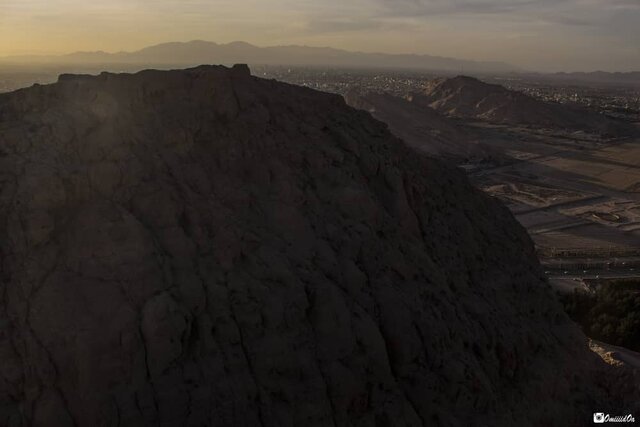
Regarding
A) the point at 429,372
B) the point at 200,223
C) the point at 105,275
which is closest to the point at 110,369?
the point at 105,275

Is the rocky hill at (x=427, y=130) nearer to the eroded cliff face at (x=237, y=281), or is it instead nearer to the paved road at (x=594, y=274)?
the paved road at (x=594, y=274)

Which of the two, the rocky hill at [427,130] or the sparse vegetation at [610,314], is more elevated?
the rocky hill at [427,130]

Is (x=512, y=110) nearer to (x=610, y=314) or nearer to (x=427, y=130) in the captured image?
(x=427, y=130)

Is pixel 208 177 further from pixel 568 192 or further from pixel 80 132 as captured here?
pixel 568 192

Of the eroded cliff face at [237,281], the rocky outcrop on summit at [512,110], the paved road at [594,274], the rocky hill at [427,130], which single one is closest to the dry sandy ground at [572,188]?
the paved road at [594,274]

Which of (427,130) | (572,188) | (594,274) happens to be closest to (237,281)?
(594,274)
